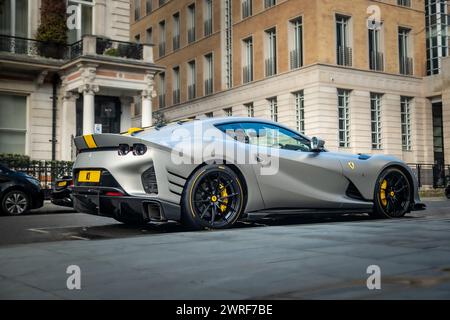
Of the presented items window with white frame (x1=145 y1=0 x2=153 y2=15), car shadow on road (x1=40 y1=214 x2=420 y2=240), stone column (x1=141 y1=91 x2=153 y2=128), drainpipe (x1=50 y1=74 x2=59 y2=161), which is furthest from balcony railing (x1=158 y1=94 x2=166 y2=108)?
car shadow on road (x1=40 y1=214 x2=420 y2=240)

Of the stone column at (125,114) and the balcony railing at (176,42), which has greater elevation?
the balcony railing at (176,42)

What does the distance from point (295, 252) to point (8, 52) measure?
728 inches

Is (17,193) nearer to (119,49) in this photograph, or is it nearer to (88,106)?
(88,106)

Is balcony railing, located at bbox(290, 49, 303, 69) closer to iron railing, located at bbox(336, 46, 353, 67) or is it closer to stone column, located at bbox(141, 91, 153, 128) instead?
iron railing, located at bbox(336, 46, 353, 67)

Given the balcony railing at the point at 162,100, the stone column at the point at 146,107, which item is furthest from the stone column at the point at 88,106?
the balcony railing at the point at 162,100

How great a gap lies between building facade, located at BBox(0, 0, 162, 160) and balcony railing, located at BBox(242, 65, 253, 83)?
431 inches

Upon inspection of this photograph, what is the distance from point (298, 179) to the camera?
702 centimetres

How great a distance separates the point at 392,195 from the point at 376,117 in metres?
23.0

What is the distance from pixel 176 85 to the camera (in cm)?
3988

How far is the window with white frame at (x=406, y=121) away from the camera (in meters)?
31.2

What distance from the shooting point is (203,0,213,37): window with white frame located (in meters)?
36.2

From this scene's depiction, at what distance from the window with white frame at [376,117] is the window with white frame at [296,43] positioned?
445cm

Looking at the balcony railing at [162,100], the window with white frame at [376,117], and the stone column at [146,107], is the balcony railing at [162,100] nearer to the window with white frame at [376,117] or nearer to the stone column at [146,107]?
the window with white frame at [376,117]

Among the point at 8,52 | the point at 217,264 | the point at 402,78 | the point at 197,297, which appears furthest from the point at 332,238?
the point at 402,78
